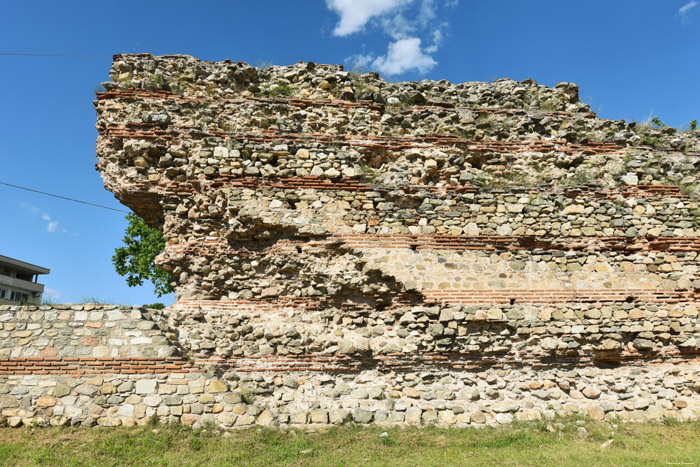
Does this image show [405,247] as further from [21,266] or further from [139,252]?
[21,266]

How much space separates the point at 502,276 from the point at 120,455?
579cm

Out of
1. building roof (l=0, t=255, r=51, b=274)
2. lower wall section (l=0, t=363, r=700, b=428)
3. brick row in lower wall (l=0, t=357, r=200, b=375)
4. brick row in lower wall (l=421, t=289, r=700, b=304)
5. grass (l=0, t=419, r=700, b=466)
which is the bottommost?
grass (l=0, t=419, r=700, b=466)

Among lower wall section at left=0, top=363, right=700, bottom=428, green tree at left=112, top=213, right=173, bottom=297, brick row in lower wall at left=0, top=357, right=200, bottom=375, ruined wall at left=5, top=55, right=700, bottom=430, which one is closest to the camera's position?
lower wall section at left=0, top=363, right=700, bottom=428

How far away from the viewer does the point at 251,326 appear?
21.5ft

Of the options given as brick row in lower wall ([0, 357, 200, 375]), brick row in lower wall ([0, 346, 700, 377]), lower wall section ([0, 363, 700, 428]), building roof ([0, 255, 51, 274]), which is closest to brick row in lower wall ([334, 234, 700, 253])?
brick row in lower wall ([0, 346, 700, 377])

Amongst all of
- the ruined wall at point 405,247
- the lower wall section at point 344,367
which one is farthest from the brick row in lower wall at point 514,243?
the lower wall section at point 344,367

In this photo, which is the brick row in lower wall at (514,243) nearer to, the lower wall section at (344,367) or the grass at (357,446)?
the lower wall section at (344,367)

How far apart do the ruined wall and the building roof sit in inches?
1160

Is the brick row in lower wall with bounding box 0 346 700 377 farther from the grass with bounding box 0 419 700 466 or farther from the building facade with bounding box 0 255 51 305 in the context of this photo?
the building facade with bounding box 0 255 51 305

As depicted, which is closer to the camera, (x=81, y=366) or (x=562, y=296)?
(x=81, y=366)

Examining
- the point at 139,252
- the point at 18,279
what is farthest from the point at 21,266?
the point at 139,252

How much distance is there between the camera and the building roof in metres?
29.8

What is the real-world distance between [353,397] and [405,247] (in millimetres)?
2382

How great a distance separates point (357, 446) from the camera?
5.65 m
